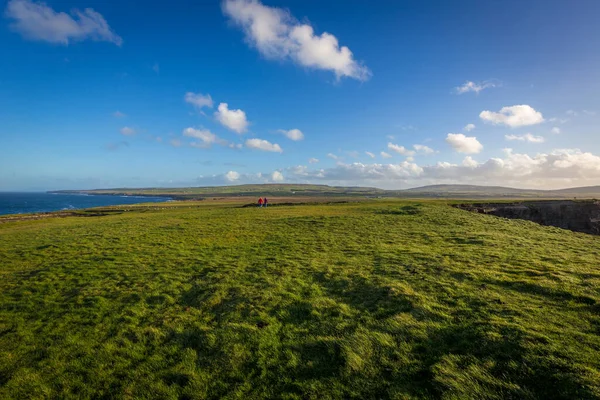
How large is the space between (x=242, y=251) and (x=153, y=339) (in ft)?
43.7

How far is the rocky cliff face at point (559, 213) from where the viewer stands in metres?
50.2

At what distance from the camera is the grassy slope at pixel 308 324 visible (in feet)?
27.1

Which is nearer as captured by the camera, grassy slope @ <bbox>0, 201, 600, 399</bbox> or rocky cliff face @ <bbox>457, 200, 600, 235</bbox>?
grassy slope @ <bbox>0, 201, 600, 399</bbox>

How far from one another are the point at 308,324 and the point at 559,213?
65.3 m

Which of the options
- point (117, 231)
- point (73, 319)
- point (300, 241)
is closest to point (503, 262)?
point (300, 241)

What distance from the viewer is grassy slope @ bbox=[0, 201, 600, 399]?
8.27 m

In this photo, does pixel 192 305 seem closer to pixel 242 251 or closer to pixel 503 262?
pixel 242 251

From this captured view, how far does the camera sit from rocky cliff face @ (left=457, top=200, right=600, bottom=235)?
50156 millimetres

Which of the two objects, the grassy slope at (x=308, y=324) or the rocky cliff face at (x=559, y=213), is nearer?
the grassy slope at (x=308, y=324)

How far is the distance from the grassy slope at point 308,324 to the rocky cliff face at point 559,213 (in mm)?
33826

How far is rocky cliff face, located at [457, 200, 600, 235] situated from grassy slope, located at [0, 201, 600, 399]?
33826mm

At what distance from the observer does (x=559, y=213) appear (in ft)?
171

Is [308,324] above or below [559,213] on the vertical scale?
below

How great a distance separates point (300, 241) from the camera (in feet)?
91.1
